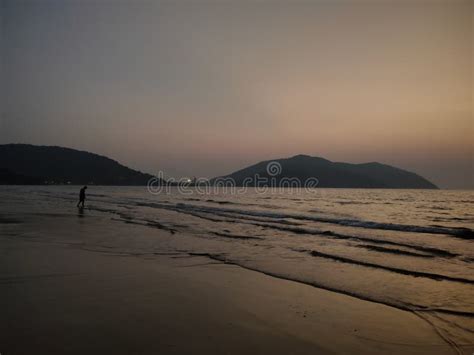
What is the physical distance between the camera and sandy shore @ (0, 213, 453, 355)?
449cm

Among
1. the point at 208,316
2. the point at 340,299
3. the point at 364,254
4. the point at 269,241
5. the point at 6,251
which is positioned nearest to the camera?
the point at 208,316

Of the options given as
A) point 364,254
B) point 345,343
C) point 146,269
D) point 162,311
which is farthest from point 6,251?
point 364,254

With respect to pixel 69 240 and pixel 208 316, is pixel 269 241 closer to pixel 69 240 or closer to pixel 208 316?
pixel 69 240

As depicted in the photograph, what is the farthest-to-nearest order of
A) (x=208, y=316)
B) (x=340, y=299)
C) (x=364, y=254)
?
(x=364, y=254), (x=340, y=299), (x=208, y=316)

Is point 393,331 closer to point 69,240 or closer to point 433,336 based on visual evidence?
point 433,336

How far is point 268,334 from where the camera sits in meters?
5.04

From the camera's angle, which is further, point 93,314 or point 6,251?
point 6,251

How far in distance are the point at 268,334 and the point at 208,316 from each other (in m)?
1.17

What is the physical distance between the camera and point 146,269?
30.2ft

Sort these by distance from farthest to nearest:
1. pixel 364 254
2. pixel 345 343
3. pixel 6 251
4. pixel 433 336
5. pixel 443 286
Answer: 1. pixel 364 254
2. pixel 6 251
3. pixel 443 286
4. pixel 433 336
5. pixel 345 343

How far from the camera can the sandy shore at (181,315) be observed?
449 centimetres

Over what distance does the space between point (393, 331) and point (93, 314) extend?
4764mm

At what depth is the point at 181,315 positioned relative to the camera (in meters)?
5.68

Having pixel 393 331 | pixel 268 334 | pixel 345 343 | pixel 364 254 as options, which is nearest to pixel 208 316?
pixel 268 334
